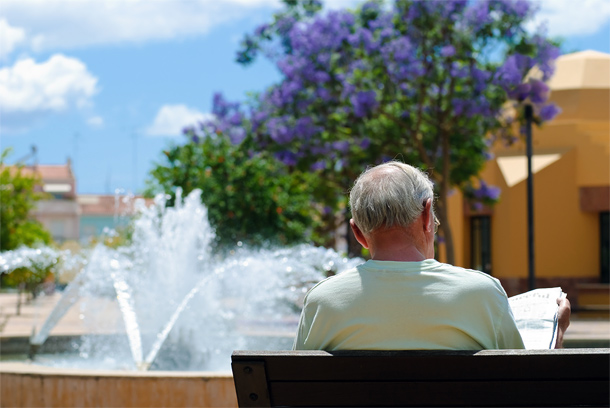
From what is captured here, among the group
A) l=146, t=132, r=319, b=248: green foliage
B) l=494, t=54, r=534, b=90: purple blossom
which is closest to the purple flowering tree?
l=494, t=54, r=534, b=90: purple blossom

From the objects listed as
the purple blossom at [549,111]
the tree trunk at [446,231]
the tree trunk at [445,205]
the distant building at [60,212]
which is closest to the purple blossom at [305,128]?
the tree trunk at [445,205]

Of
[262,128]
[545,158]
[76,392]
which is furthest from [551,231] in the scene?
[76,392]

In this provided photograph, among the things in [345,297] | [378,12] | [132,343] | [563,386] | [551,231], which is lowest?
[551,231]

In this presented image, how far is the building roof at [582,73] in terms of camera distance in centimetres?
2170

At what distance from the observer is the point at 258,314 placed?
44.9 ft

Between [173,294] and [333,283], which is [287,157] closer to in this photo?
[173,294]

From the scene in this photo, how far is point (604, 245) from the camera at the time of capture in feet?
67.1

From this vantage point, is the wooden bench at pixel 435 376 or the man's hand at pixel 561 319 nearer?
the wooden bench at pixel 435 376

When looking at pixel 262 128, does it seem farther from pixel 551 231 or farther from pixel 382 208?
pixel 382 208

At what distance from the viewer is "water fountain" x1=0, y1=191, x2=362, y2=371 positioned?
749 cm

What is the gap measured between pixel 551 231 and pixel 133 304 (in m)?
14.5

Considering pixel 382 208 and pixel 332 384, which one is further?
pixel 382 208

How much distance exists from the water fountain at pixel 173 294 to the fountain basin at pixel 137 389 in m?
1.36

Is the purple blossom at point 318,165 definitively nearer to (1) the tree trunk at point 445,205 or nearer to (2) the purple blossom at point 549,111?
(1) the tree trunk at point 445,205
